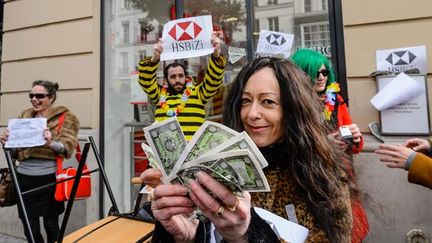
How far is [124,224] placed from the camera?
2.36 metres


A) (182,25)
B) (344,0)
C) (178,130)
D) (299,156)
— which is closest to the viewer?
(178,130)

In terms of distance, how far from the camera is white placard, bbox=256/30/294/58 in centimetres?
393

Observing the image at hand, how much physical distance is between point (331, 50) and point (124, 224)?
2.99m

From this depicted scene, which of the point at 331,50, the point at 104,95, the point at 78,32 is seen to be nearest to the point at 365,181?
the point at 331,50

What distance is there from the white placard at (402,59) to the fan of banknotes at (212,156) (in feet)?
9.96


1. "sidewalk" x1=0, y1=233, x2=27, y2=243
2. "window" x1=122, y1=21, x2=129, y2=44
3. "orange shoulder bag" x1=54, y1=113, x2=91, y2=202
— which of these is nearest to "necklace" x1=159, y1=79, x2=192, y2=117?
"orange shoulder bag" x1=54, y1=113, x2=91, y2=202

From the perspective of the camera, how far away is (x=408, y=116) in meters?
3.41

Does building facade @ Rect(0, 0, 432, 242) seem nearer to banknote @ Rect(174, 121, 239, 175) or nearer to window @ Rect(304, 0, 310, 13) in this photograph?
window @ Rect(304, 0, 310, 13)

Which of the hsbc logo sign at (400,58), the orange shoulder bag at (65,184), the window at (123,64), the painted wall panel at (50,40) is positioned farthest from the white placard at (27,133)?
the hsbc logo sign at (400,58)

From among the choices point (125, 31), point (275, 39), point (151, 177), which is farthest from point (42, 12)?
point (151, 177)

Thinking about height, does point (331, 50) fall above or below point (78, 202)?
above

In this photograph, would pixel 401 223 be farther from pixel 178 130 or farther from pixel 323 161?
pixel 178 130

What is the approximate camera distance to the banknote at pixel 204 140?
1.08 metres

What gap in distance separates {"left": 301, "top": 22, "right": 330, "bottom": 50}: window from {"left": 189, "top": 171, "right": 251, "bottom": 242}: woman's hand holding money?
11.5 feet
